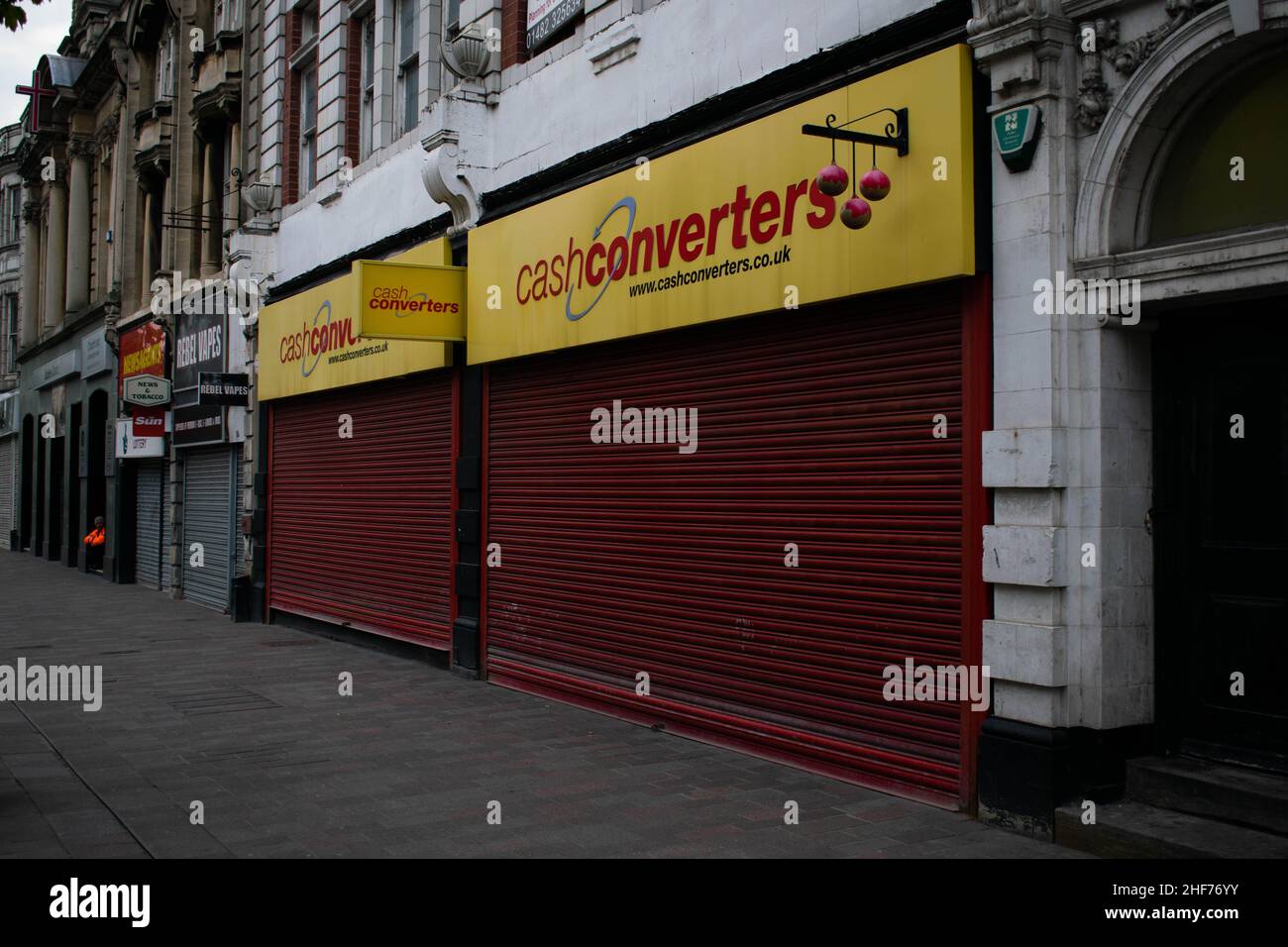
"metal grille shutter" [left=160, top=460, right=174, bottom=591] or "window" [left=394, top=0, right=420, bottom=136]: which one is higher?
"window" [left=394, top=0, right=420, bottom=136]

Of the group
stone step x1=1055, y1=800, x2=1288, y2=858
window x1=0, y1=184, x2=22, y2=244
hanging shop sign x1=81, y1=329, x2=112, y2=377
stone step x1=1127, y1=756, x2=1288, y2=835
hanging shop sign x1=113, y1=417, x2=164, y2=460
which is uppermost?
window x1=0, y1=184, x2=22, y2=244

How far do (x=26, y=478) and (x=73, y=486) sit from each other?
7.49 meters

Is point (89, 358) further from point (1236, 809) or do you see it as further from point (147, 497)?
point (1236, 809)

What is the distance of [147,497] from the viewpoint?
81.8 feet

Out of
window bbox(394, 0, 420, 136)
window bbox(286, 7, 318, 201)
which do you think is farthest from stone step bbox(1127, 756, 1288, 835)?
window bbox(286, 7, 318, 201)

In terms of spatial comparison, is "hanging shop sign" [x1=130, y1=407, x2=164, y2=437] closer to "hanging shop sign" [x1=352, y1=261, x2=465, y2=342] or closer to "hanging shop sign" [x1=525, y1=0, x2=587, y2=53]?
"hanging shop sign" [x1=352, y1=261, x2=465, y2=342]

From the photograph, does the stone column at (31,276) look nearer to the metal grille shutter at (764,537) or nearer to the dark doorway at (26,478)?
the dark doorway at (26,478)

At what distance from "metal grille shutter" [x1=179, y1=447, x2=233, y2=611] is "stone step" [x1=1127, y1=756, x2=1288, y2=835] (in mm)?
15891

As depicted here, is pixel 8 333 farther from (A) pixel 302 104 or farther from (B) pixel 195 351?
(A) pixel 302 104

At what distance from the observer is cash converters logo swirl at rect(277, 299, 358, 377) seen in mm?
15375

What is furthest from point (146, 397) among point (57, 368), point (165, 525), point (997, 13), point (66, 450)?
point (997, 13)

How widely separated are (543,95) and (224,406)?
395 inches

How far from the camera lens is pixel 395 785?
25.2 feet

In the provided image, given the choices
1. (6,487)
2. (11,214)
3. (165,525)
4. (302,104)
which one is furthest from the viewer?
(11,214)
